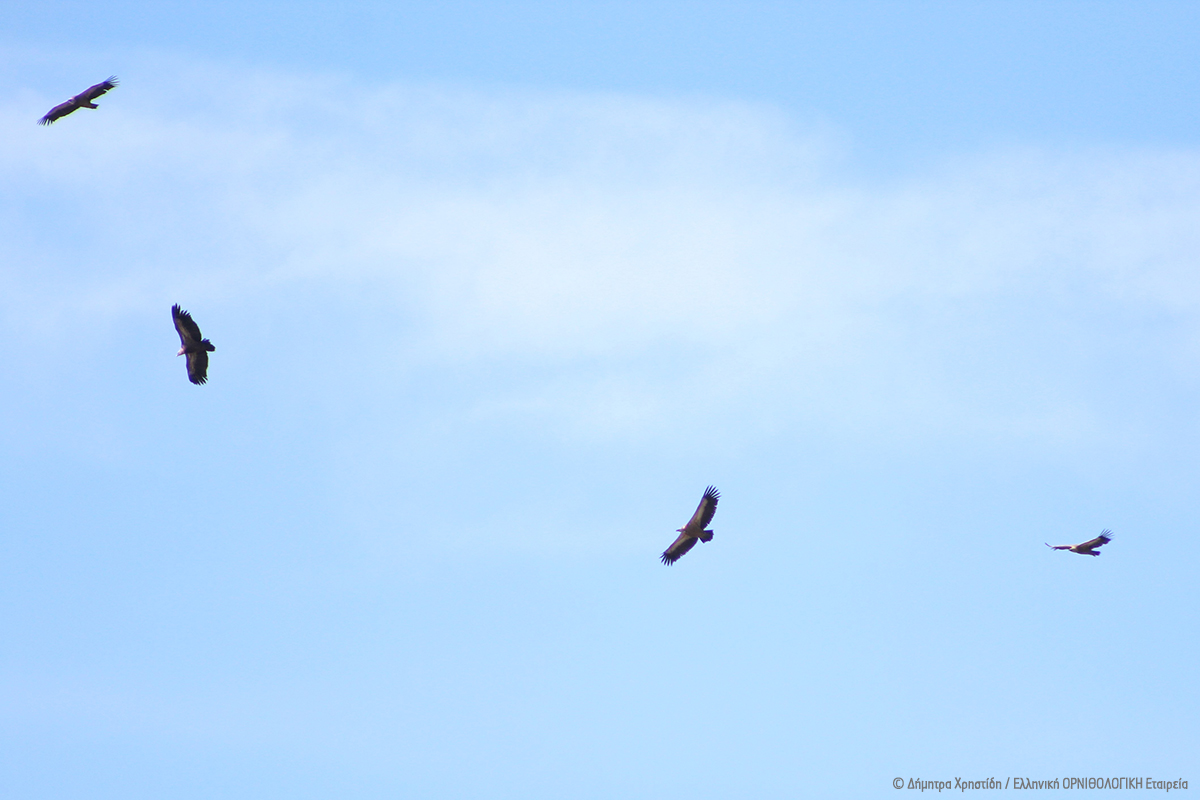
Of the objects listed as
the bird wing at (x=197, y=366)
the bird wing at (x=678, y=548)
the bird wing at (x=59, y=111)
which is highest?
the bird wing at (x=59, y=111)

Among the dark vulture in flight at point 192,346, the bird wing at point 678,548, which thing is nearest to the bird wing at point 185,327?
the dark vulture in flight at point 192,346

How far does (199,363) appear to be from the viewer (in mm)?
54031

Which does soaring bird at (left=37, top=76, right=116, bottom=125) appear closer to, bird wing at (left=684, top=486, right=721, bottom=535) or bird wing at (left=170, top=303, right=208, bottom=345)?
bird wing at (left=170, top=303, right=208, bottom=345)

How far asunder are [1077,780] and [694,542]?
1573cm

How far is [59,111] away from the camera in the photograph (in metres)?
50.1

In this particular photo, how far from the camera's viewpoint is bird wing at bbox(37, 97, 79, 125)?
49688 mm

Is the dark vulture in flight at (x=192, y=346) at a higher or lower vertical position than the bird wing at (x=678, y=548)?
higher

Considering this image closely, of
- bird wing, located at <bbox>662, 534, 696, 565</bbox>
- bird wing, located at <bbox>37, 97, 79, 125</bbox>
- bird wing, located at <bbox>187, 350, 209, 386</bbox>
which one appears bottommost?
bird wing, located at <bbox>662, 534, 696, 565</bbox>

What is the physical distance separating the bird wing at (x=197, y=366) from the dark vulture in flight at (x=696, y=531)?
59.4ft

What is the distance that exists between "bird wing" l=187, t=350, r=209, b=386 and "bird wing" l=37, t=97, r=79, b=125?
924 centimetres

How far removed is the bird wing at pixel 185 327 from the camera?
52.0 metres

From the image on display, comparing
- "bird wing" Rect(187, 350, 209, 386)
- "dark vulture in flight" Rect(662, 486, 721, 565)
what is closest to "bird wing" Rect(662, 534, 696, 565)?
"dark vulture in flight" Rect(662, 486, 721, 565)

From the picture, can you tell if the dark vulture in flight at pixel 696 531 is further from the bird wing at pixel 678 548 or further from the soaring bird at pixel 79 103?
the soaring bird at pixel 79 103

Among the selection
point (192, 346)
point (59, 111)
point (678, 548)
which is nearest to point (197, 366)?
point (192, 346)
